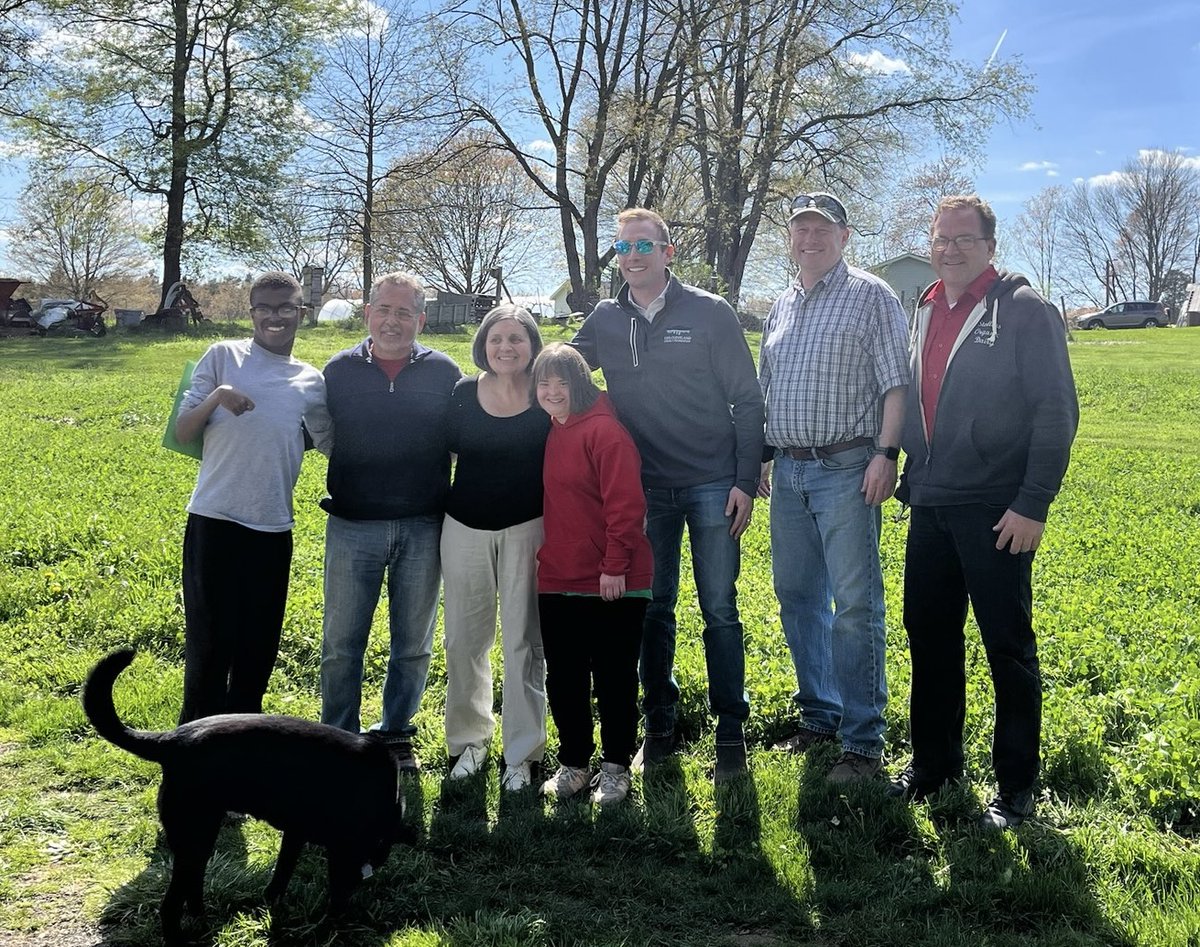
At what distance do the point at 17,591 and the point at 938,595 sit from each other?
19.4 feet

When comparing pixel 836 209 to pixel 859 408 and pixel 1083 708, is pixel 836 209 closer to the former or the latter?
pixel 859 408

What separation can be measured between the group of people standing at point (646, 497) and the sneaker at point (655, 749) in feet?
0.03

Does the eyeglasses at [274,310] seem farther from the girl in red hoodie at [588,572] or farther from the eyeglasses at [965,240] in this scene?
the eyeglasses at [965,240]

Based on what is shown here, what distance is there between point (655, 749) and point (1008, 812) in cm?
153

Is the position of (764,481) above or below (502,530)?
above

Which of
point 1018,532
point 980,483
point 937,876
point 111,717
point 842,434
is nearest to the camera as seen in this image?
point 111,717

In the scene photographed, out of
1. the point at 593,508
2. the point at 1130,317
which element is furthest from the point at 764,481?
the point at 1130,317

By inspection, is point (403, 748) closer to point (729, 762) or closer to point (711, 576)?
point (729, 762)

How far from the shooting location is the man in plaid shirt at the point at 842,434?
414cm

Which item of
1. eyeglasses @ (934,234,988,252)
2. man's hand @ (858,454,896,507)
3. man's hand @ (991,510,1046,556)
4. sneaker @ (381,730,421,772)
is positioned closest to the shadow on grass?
man's hand @ (991,510,1046,556)

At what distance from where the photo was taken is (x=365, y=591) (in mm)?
4293

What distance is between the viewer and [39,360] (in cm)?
2078

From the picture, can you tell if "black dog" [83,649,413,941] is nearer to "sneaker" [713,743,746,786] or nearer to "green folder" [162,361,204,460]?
"green folder" [162,361,204,460]

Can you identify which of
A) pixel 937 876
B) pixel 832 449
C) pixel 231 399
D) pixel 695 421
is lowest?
pixel 937 876
